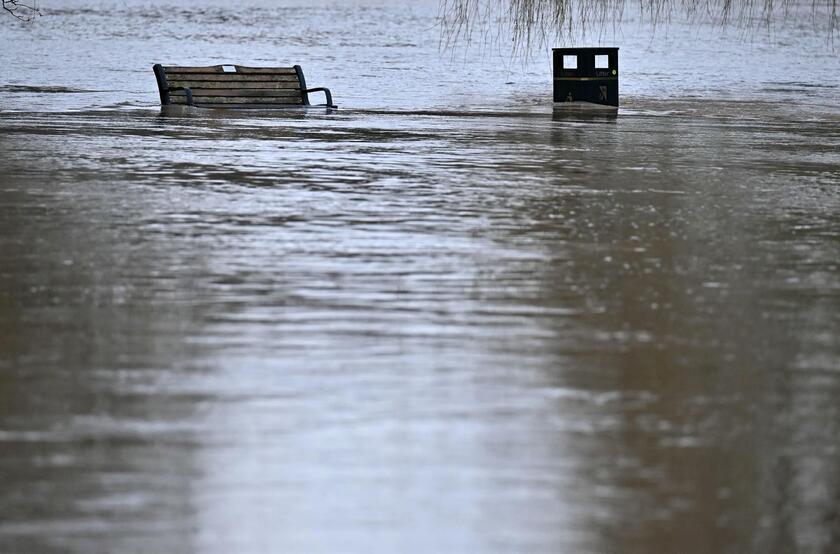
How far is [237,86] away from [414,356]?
987 centimetres

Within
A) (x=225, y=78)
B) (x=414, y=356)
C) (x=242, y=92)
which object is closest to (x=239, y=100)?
(x=242, y=92)

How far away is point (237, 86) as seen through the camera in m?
12.5

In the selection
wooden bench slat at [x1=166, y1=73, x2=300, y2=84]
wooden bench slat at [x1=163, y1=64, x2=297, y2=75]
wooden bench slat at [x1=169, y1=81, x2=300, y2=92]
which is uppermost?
wooden bench slat at [x1=163, y1=64, x2=297, y2=75]

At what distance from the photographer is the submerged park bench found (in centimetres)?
1228

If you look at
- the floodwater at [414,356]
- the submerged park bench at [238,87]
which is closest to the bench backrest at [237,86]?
the submerged park bench at [238,87]

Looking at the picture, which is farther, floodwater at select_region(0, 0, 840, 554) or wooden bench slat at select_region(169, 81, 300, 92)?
wooden bench slat at select_region(169, 81, 300, 92)

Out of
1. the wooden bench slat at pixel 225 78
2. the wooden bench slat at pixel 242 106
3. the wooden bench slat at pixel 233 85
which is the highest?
the wooden bench slat at pixel 225 78

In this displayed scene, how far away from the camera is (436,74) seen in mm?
33406

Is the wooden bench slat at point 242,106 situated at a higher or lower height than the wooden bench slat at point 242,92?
lower

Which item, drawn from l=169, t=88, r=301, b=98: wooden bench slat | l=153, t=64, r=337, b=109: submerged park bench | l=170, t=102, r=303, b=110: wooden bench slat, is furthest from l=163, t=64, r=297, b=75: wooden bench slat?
→ l=170, t=102, r=303, b=110: wooden bench slat

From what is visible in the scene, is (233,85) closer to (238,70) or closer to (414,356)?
(238,70)

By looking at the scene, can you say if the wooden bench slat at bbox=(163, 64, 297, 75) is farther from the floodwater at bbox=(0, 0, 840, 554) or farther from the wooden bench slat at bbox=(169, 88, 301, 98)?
the floodwater at bbox=(0, 0, 840, 554)

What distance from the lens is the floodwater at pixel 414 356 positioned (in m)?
2.03

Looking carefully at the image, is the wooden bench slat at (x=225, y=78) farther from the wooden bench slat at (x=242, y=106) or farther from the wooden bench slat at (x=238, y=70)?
the wooden bench slat at (x=242, y=106)
